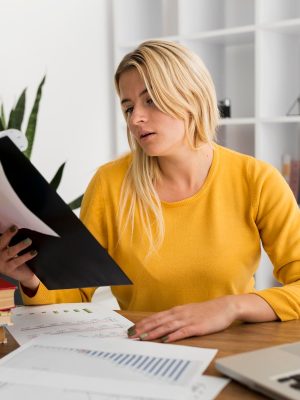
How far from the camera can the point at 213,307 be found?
1301mm

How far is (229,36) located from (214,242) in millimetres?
1982

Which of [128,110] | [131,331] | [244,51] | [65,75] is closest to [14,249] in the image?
[131,331]

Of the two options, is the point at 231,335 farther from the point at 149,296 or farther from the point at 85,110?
the point at 85,110

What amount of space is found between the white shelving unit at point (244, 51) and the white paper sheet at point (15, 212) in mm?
2124

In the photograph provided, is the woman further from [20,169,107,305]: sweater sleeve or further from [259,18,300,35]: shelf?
[259,18,300,35]: shelf

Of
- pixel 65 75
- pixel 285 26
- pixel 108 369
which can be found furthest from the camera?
pixel 65 75

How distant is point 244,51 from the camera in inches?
Result: 143

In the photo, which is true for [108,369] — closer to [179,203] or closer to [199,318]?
[199,318]

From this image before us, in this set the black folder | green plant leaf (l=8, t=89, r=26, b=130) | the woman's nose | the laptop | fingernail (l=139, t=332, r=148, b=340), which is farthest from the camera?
green plant leaf (l=8, t=89, r=26, b=130)

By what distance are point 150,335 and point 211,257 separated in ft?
1.68

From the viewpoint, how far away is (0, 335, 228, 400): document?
0.96 m

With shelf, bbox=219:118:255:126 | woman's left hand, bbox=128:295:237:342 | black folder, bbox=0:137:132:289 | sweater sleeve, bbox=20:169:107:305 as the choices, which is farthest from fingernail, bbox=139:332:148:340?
shelf, bbox=219:118:255:126

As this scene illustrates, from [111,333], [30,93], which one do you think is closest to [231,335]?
[111,333]

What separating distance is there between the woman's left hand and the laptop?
19 centimetres
